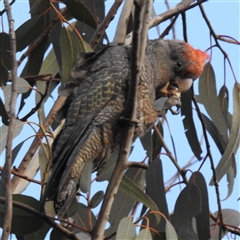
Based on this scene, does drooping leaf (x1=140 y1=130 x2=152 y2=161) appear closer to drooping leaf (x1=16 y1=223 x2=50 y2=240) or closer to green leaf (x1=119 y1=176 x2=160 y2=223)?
green leaf (x1=119 y1=176 x2=160 y2=223)

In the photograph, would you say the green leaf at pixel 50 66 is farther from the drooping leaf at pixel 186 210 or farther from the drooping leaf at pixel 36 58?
the drooping leaf at pixel 186 210

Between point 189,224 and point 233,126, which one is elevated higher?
point 233,126

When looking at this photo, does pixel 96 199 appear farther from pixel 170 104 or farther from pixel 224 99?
pixel 224 99

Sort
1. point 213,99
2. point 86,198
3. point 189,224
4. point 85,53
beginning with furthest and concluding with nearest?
point 213,99
point 85,53
point 189,224
point 86,198

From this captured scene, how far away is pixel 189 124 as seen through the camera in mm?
3090

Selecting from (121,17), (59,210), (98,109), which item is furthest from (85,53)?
(59,210)

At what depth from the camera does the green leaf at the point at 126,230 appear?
2.16 metres

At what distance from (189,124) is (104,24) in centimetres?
65

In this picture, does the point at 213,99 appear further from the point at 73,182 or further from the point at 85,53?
the point at 73,182

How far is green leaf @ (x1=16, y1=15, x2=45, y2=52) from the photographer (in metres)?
2.97

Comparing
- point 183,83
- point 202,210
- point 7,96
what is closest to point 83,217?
point 202,210

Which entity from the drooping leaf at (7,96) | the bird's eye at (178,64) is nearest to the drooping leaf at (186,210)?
the bird's eye at (178,64)

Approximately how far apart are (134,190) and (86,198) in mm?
215

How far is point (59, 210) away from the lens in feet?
7.78
